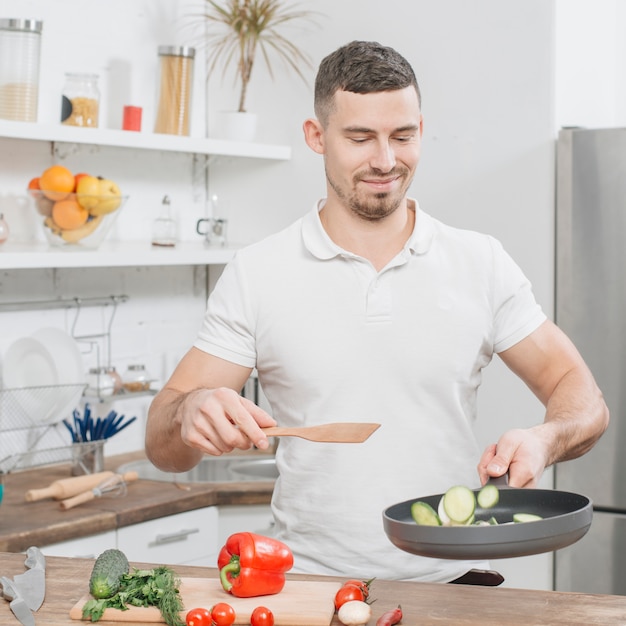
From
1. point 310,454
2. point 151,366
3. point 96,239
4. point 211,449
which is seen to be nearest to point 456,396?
point 310,454

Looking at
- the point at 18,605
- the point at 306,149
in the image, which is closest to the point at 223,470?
the point at 306,149

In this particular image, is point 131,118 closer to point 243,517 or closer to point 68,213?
point 68,213


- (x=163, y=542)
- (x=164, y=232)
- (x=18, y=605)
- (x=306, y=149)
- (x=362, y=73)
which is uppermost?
(x=306, y=149)

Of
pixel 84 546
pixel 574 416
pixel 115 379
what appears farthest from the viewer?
pixel 115 379

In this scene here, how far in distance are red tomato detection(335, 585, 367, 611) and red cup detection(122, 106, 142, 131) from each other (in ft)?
6.00

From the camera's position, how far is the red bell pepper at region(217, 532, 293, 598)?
1.56 metres

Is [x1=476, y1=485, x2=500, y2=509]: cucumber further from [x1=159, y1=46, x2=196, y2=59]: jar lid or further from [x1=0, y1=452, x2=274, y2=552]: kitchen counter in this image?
[x1=159, y1=46, x2=196, y2=59]: jar lid

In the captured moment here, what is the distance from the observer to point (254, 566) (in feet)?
5.14

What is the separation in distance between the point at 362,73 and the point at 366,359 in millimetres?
513

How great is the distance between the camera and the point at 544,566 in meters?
2.76

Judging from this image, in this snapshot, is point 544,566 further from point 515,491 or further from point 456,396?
point 515,491

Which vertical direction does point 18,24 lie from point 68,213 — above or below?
above

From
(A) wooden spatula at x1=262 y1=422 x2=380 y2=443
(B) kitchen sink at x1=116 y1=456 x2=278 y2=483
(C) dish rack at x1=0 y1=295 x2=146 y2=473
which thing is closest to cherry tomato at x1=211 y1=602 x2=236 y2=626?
(A) wooden spatula at x1=262 y1=422 x2=380 y2=443

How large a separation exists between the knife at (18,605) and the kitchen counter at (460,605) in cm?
1
